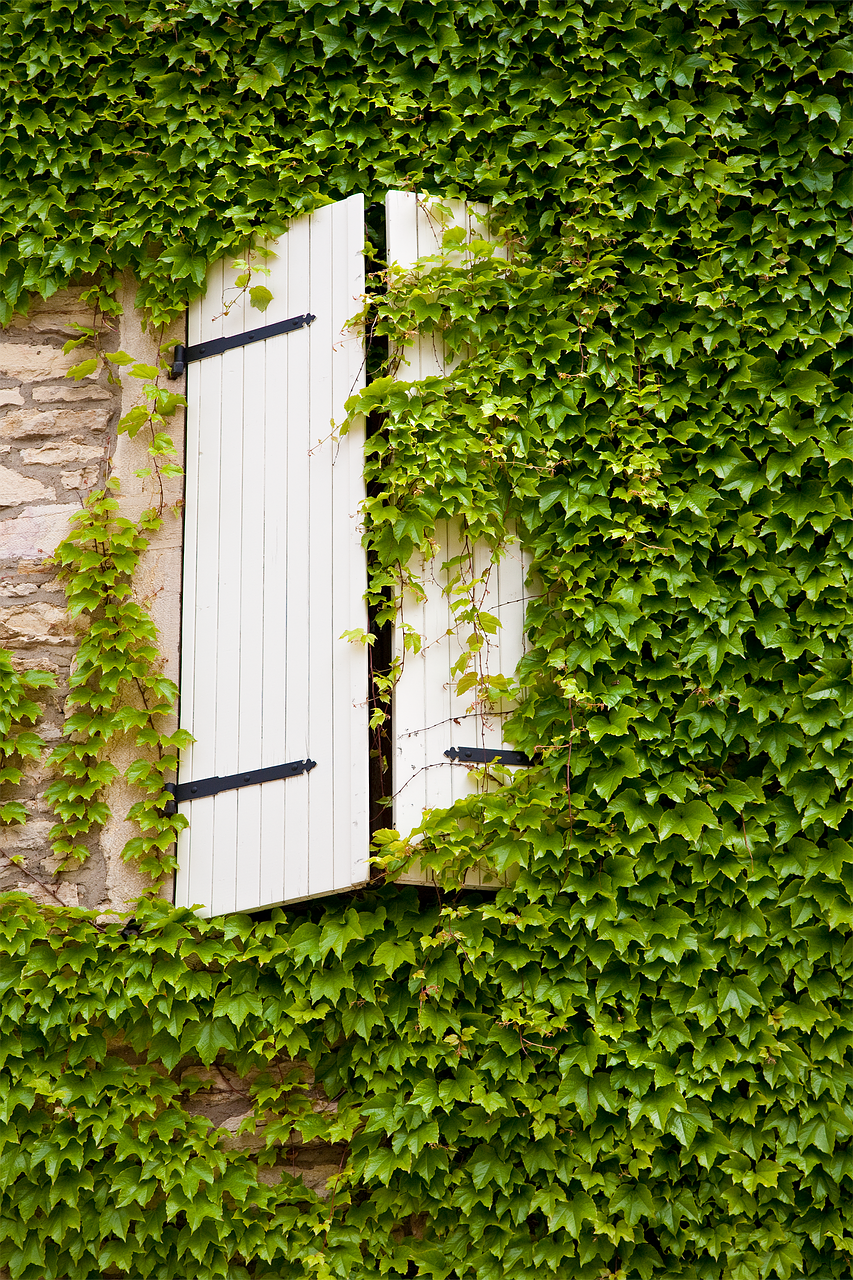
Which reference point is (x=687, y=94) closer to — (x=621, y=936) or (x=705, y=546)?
(x=705, y=546)

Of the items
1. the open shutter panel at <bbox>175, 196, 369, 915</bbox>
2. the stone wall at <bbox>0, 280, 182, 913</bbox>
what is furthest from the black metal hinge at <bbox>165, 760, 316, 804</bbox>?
the stone wall at <bbox>0, 280, 182, 913</bbox>

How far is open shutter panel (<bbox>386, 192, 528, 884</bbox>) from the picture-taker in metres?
3.20

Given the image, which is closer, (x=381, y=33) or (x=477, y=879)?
(x=477, y=879)

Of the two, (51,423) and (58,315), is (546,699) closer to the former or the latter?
(51,423)

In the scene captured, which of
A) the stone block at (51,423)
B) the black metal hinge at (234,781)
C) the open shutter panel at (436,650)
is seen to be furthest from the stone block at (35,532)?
the open shutter panel at (436,650)

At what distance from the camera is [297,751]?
321 centimetres

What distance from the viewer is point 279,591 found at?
3350mm

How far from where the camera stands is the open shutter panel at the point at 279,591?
3.16 metres

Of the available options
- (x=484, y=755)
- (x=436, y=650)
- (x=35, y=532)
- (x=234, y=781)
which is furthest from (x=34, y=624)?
(x=484, y=755)

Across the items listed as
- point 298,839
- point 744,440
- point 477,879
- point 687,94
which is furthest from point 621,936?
point 687,94

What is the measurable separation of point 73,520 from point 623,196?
7.08ft

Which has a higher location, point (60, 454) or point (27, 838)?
point (60, 454)

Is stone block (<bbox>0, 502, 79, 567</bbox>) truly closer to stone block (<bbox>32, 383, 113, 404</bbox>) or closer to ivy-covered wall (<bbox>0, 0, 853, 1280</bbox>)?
stone block (<bbox>32, 383, 113, 404</bbox>)

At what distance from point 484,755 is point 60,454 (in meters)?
1.84
